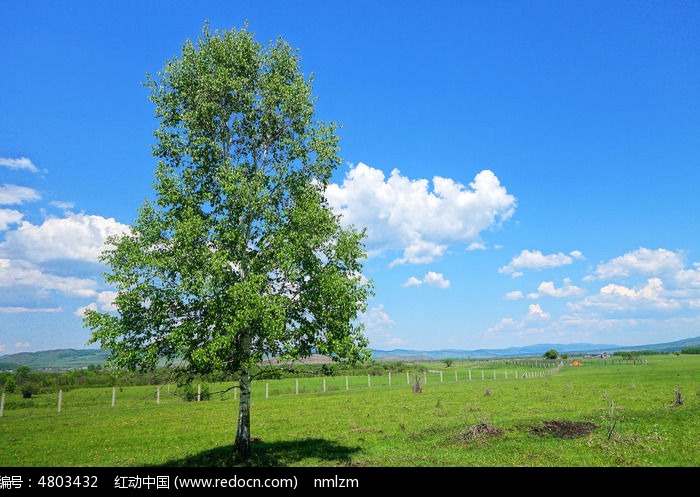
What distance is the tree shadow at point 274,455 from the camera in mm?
22770

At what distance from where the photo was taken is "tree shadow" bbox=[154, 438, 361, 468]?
22.8 metres

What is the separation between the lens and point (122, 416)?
48.2 meters

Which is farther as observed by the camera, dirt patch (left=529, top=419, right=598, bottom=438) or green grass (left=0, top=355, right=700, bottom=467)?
dirt patch (left=529, top=419, right=598, bottom=438)

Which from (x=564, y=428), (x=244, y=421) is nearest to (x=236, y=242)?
(x=244, y=421)

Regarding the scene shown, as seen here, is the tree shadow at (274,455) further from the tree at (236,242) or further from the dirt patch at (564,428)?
the dirt patch at (564,428)

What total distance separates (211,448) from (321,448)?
703cm

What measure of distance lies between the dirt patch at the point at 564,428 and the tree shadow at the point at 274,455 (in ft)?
39.4

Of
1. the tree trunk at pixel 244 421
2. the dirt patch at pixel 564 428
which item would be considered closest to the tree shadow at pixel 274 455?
the tree trunk at pixel 244 421

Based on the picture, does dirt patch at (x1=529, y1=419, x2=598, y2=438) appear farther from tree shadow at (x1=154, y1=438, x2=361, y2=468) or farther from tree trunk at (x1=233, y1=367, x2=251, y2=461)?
tree trunk at (x1=233, y1=367, x2=251, y2=461)

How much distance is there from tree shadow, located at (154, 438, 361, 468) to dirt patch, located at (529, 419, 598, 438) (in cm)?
1200

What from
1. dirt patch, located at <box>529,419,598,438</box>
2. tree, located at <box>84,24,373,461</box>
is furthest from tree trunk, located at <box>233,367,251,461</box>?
dirt patch, located at <box>529,419,598,438</box>

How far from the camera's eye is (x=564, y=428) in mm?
29266

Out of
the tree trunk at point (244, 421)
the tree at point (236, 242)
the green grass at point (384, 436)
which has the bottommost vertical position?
→ the green grass at point (384, 436)
